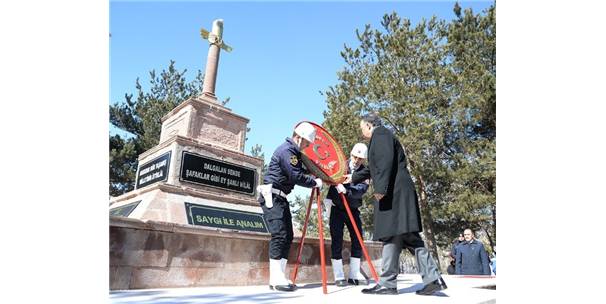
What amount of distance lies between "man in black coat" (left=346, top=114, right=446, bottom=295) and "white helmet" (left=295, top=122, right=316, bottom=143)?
2.89ft

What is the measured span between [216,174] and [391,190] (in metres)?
3.50

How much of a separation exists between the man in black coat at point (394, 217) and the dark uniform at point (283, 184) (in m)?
0.93

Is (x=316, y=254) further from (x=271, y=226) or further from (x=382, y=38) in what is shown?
(x=382, y=38)

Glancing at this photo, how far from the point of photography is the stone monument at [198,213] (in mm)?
4195

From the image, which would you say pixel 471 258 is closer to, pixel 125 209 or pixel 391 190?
pixel 391 190

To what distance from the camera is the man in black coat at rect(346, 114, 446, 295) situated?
393 centimetres

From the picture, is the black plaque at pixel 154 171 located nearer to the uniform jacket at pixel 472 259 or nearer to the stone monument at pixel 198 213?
the stone monument at pixel 198 213

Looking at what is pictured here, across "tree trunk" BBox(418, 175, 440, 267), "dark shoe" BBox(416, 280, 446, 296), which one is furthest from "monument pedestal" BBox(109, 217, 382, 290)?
"tree trunk" BBox(418, 175, 440, 267)

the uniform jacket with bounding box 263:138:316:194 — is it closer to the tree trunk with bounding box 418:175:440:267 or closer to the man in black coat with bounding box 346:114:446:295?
the man in black coat with bounding box 346:114:446:295

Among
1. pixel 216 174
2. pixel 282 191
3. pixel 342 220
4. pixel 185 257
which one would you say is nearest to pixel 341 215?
pixel 342 220
